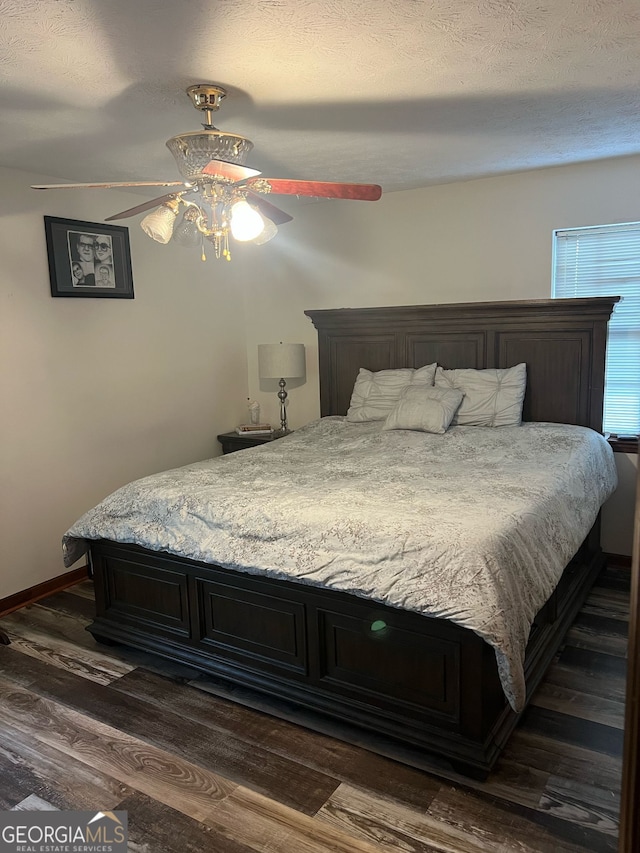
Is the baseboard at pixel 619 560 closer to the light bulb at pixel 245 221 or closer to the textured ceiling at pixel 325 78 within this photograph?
the textured ceiling at pixel 325 78

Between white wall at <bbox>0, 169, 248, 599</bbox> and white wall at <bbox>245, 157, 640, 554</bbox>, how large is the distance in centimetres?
41

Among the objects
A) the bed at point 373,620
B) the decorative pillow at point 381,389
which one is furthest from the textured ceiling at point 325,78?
the decorative pillow at point 381,389

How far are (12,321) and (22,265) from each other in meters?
0.33

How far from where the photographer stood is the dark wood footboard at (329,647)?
2.15 m

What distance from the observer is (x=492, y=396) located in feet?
12.6

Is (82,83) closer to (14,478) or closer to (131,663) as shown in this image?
(14,478)

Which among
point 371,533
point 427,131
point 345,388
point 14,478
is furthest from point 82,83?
point 345,388

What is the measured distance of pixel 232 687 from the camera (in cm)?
273

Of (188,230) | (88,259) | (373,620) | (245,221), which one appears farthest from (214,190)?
(88,259)

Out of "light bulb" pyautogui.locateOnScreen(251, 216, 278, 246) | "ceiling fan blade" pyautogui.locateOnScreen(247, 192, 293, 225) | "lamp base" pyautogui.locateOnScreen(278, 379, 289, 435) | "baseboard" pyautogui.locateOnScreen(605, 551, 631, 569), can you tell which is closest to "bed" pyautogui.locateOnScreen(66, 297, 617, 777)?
"baseboard" pyautogui.locateOnScreen(605, 551, 631, 569)

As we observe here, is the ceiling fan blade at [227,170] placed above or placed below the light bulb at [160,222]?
above

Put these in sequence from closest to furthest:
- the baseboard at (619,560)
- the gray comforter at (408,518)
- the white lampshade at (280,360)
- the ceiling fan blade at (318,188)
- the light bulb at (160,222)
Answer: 1. the gray comforter at (408,518)
2. the ceiling fan blade at (318,188)
3. the light bulb at (160,222)
4. the baseboard at (619,560)
5. the white lampshade at (280,360)

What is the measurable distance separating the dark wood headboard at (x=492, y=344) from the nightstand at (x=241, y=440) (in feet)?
1.48

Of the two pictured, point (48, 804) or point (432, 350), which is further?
point (432, 350)
